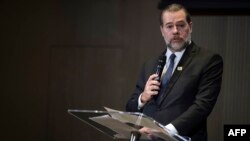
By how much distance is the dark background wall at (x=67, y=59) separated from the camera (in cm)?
389

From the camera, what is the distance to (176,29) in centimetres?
209

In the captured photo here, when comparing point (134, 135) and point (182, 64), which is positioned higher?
point (182, 64)

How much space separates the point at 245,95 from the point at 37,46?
1.96m

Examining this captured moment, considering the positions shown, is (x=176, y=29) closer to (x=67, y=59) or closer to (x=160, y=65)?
(x=160, y=65)

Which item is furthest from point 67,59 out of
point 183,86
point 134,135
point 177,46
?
point 134,135

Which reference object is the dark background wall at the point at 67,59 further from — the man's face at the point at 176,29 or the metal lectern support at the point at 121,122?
the metal lectern support at the point at 121,122

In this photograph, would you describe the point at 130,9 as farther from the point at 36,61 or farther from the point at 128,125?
the point at 128,125

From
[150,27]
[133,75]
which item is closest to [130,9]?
[150,27]

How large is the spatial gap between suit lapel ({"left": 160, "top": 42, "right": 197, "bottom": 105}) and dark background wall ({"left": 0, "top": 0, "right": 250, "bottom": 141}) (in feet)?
5.59

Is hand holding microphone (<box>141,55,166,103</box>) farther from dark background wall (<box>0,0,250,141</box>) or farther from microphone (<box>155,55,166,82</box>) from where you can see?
dark background wall (<box>0,0,250,141</box>)

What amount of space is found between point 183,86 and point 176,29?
0.29 meters

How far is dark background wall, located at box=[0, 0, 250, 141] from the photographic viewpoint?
389 centimetres

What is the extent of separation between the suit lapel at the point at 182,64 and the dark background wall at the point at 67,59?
1705mm

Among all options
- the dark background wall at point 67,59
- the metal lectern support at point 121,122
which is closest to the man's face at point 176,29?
the metal lectern support at point 121,122
